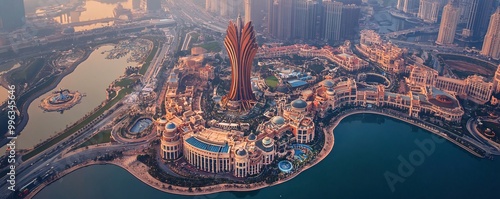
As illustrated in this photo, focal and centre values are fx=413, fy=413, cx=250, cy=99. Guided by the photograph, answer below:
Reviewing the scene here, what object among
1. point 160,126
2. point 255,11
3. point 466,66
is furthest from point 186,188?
point 255,11

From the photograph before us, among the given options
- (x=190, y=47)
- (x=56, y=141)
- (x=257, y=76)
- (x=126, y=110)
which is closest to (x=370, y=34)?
(x=257, y=76)

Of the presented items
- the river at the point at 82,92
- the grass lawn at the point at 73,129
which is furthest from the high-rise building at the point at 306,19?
the grass lawn at the point at 73,129

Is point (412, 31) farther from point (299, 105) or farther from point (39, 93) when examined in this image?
point (39, 93)

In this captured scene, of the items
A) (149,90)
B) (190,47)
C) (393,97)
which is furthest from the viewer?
(190,47)

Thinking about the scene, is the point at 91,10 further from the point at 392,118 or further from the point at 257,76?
the point at 392,118

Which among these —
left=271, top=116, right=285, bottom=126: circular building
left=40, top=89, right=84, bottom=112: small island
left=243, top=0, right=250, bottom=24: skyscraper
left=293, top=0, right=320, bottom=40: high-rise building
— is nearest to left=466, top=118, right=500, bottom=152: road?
left=271, top=116, right=285, bottom=126: circular building

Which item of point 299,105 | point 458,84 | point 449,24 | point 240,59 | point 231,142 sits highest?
point 449,24
